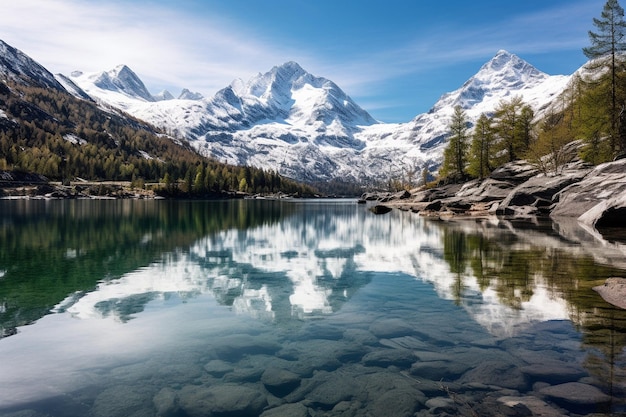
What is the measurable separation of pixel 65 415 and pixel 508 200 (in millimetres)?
69377

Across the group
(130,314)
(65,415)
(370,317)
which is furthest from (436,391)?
(130,314)

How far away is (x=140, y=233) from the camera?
44188 millimetres

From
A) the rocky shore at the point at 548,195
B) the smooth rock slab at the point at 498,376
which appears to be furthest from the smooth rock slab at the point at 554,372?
the rocky shore at the point at 548,195

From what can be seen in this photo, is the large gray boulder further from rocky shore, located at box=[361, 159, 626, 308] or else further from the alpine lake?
the alpine lake

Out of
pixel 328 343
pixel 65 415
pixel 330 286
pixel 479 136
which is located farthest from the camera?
pixel 479 136

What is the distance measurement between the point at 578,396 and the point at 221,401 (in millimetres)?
7337

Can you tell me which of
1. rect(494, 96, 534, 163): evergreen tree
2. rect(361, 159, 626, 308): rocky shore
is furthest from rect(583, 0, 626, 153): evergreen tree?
rect(494, 96, 534, 163): evergreen tree

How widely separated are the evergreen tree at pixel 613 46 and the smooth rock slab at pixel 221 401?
65.8m

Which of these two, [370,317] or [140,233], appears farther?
[140,233]

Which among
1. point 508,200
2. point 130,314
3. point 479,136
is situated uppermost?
point 479,136

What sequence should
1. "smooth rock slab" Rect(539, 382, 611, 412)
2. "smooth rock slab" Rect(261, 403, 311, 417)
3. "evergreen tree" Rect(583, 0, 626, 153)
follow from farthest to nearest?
"evergreen tree" Rect(583, 0, 626, 153) → "smooth rock slab" Rect(261, 403, 311, 417) → "smooth rock slab" Rect(539, 382, 611, 412)

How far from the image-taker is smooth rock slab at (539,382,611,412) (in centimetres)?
780

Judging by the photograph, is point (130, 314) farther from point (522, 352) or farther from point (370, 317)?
point (522, 352)

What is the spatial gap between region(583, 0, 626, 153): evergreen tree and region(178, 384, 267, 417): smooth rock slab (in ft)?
216
